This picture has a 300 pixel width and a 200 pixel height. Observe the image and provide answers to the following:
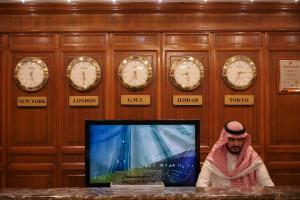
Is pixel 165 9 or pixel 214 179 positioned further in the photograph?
pixel 165 9

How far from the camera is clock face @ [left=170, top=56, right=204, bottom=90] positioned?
16.2 feet

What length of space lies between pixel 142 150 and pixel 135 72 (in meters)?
1.79

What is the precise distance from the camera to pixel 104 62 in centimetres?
498

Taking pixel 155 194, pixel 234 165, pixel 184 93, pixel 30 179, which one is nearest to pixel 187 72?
pixel 184 93

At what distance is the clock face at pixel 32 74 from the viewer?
4949 millimetres

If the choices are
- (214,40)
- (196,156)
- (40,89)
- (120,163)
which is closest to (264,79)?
(214,40)

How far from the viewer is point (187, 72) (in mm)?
4938

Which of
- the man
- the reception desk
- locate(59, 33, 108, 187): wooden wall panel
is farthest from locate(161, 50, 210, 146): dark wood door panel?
the reception desk

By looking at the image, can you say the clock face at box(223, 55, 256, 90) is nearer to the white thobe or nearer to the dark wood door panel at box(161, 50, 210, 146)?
the dark wood door panel at box(161, 50, 210, 146)

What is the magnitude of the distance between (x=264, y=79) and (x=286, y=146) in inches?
37.6

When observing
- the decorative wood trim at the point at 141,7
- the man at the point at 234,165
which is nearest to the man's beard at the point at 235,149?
the man at the point at 234,165

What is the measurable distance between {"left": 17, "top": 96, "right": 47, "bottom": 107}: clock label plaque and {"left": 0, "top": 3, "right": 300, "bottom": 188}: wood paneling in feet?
0.21

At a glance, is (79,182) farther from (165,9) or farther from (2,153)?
(165,9)

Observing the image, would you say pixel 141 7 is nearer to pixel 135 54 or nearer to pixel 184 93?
pixel 135 54
